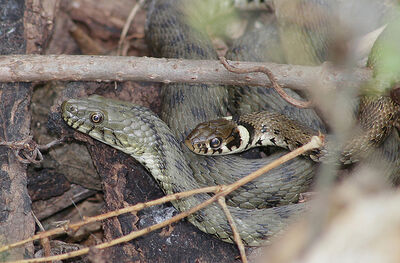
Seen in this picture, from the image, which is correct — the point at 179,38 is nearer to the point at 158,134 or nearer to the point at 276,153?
the point at 158,134

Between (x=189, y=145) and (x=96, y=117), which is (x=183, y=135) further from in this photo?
(x=96, y=117)

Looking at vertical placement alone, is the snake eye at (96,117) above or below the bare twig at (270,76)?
below

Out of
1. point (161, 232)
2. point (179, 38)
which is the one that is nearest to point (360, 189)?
point (161, 232)

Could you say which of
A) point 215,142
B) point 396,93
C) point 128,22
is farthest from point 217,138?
point 128,22

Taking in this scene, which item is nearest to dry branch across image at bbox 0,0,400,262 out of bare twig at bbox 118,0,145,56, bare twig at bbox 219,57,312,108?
bare twig at bbox 219,57,312,108

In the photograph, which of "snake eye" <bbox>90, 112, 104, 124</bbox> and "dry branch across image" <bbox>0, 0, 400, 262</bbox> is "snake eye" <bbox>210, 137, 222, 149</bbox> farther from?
"snake eye" <bbox>90, 112, 104, 124</bbox>

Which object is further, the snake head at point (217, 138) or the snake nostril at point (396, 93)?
the snake head at point (217, 138)

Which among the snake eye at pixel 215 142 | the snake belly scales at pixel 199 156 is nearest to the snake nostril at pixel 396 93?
the snake belly scales at pixel 199 156

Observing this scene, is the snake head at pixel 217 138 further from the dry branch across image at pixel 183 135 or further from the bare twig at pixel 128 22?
the bare twig at pixel 128 22
